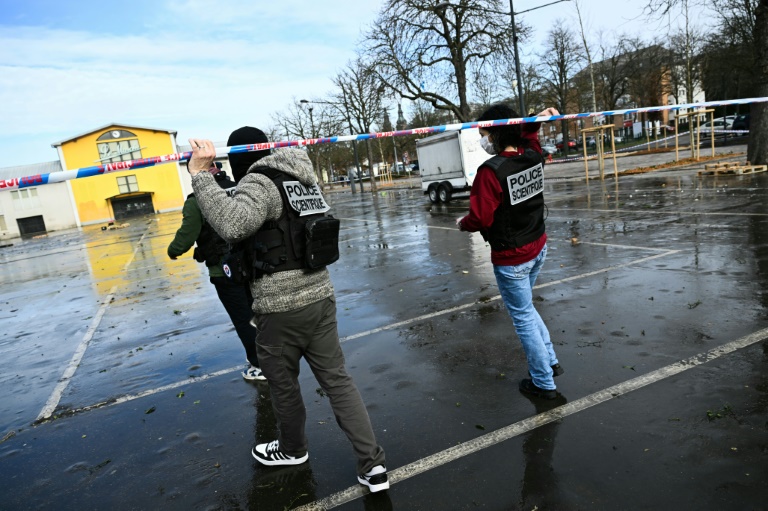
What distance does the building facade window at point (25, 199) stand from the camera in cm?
4678

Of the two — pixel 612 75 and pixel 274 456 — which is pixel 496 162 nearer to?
pixel 274 456

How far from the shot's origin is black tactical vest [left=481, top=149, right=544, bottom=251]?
3.42 meters

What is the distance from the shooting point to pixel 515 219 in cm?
349

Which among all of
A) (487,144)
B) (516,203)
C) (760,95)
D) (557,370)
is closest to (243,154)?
(487,144)

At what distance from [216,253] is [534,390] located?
276cm

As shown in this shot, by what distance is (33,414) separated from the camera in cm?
450

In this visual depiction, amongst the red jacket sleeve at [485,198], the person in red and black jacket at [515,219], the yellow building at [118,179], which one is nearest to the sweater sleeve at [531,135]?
the person in red and black jacket at [515,219]

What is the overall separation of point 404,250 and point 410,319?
502 centimetres

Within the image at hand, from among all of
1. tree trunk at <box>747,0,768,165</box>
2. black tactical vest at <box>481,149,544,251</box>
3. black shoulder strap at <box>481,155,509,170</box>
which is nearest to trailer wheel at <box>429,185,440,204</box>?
tree trunk at <box>747,0,768,165</box>

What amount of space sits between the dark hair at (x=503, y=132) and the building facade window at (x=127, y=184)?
53.9m

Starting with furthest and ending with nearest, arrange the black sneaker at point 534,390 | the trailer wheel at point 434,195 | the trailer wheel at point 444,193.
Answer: the trailer wheel at point 434,195 → the trailer wheel at point 444,193 → the black sneaker at point 534,390

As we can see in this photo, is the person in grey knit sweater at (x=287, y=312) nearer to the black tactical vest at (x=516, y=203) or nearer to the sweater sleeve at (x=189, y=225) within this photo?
the black tactical vest at (x=516, y=203)

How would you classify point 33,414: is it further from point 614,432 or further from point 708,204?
point 708,204

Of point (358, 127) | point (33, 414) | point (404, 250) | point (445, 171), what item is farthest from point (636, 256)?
point (358, 127)
